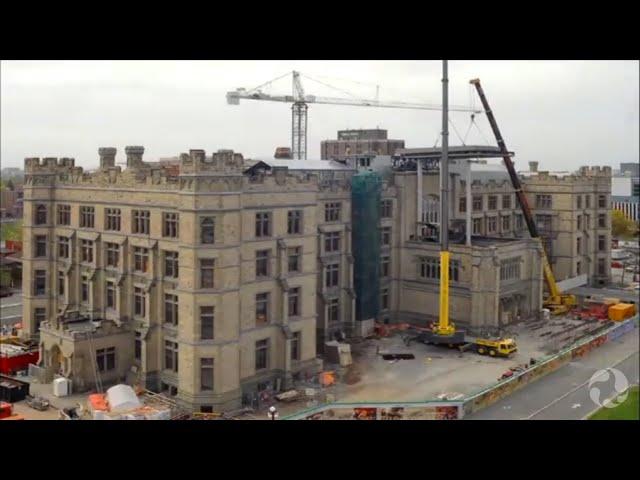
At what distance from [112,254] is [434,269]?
52.3 ft

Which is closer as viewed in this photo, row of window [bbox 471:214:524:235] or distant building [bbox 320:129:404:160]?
row of window [bbox 471:214:524:235]

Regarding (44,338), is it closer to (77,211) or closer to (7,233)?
(77,211)

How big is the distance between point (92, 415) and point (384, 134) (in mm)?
46039

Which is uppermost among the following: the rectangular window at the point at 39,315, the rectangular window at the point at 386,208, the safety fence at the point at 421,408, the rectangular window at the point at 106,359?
the rectangular window at the point at 386,208

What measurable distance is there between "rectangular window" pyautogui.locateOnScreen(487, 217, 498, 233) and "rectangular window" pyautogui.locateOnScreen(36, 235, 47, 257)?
84.2 ft

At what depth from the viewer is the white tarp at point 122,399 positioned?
23.3 m

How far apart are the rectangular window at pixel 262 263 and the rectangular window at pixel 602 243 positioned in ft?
98.7

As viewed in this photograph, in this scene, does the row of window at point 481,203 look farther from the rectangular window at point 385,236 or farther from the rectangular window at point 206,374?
the rectangular window at point 206,374

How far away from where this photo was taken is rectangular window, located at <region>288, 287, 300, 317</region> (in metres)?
27.5

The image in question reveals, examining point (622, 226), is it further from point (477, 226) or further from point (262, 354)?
point (262, 354)

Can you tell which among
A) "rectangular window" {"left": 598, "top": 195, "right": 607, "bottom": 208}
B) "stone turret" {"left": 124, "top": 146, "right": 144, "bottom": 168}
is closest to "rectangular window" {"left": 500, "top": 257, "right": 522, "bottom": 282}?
"rectangular window" {"left": 598, "top": 195, "right": 607, "bottom": 208}

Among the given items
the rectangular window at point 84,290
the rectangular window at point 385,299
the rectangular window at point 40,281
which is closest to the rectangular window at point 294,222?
the rectangular window at point 84,290

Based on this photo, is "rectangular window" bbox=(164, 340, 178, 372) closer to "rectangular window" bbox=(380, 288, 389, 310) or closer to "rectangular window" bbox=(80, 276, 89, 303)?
"rectangular window" bbox=(80, 276, 89, 303)

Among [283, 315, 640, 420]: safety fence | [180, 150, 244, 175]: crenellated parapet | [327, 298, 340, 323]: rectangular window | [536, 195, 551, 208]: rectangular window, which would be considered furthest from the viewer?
[536, 195, 551, 208]: rectangular window
